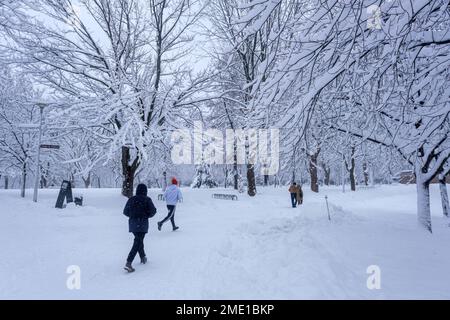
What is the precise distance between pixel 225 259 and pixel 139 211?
203 centimetres

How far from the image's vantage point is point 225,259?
253 inches

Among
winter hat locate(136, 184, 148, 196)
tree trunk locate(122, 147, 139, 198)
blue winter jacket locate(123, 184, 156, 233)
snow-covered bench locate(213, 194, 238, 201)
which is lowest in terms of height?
snow-covered bench locate(213, 194, 238, 201)

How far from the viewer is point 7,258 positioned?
6762mm

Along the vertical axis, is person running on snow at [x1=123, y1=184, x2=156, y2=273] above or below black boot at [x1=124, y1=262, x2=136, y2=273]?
above

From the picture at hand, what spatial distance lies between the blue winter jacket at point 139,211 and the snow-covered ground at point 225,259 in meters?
0.85

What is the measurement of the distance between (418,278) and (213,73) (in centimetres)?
1352

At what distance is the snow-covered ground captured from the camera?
4859mm

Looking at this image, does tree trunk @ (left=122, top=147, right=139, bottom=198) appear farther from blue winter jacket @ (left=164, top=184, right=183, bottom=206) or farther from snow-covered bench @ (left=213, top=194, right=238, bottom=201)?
blue winter jacket @ (left=164, top=184, right=183, bottom=206)

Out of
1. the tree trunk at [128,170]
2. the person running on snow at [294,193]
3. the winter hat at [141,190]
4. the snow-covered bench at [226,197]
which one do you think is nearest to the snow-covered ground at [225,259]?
the winter hat at [141,190]

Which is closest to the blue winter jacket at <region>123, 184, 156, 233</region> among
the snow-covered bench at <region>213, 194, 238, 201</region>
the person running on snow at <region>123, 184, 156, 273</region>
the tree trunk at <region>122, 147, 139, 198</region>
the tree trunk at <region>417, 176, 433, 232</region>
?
the person running on snow at <region>123, 184, 156, 273</region>

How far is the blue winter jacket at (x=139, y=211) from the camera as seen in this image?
6258 millimetres

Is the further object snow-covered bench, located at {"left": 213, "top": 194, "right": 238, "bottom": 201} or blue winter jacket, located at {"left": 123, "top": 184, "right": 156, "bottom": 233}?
snow-covered bench, located at {"left": 213, "top": 194, "right": 238, "bottom": 201}

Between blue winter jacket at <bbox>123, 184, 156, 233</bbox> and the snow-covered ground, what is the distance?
0.85 metres
